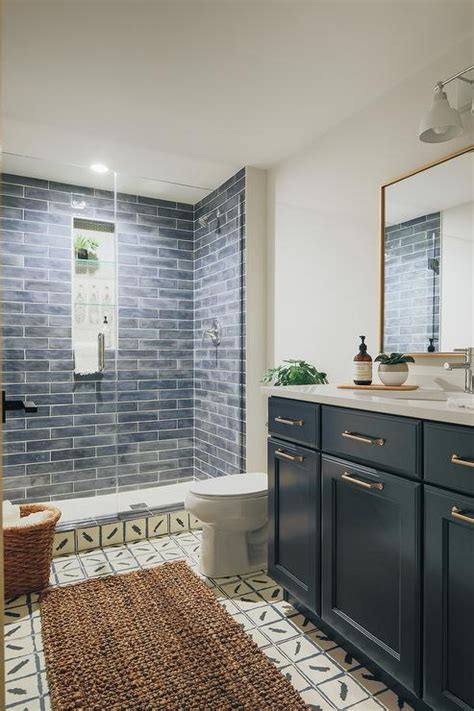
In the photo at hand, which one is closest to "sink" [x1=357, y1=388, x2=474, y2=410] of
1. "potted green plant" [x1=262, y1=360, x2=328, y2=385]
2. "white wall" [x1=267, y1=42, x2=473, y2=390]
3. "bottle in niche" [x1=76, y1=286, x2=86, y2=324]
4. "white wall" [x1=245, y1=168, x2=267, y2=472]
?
"white wall" [x1=267, y1=42, x2=473, y2=390]

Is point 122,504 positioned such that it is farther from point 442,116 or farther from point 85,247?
point 442,116

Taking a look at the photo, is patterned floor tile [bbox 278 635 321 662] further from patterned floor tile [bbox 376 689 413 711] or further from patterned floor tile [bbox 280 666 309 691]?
patterned floor tile [bbox 376 689 413 711]

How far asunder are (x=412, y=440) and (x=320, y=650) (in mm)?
1008

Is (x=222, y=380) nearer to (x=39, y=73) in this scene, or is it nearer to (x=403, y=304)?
(x=403, y=304)

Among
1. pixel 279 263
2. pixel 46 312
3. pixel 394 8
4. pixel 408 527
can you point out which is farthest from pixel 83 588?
pixel 394 8

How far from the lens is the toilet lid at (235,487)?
2.48 meters

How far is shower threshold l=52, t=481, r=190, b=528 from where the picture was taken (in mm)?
3171

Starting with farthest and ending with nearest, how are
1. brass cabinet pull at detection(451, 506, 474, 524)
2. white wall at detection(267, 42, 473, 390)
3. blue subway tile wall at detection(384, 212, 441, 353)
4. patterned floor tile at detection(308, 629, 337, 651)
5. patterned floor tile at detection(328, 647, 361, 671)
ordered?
white wall at detection(267, 42, 473, 390), blue subway tile wall at detection(384, 212, 441, 353), patterned floor tile at detection(308, 629, 337, 651), patterned floor tile at detection(328, 647, 361, 671), brass cabinet pull at detection(451, 506, 474, 524)

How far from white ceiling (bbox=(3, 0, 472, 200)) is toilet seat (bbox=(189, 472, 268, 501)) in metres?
2.02

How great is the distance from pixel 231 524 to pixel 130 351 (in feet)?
6.21

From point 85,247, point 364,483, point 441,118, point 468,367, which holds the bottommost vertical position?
point 364,483

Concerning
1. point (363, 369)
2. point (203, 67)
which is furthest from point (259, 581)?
point (203, 67)

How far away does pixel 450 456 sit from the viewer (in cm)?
136

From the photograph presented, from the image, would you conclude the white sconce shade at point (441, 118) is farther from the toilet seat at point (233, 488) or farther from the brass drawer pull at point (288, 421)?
the toilet seat at point (233, 488)
